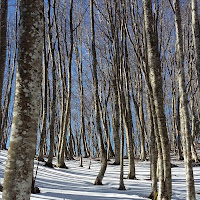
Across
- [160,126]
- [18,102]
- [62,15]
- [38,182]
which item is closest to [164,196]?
[160,126]

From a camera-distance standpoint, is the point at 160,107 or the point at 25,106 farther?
the point at 160,107

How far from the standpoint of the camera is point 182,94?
4293 mm

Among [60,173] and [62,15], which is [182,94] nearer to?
[60,173]

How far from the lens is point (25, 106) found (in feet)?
5.96

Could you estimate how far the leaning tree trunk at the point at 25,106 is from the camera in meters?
1.69

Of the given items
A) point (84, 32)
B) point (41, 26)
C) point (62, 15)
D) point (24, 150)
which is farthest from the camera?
point (84, 32)

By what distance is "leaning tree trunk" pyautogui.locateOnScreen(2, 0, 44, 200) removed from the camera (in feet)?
5.55

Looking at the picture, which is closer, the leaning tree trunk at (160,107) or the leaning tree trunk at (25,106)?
the leaning tree trunk at (25,106)

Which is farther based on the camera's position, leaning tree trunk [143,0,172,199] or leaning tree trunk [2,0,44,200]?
leaning tree trunk [143,0,172,199]

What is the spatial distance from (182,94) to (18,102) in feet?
11.0

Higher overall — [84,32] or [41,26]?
[84,32]

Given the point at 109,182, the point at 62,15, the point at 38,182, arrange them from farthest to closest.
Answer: the point at 62,15, the point at 109,182, the point at 38,182

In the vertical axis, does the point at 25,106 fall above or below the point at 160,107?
below

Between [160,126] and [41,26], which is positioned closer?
[41,26]
